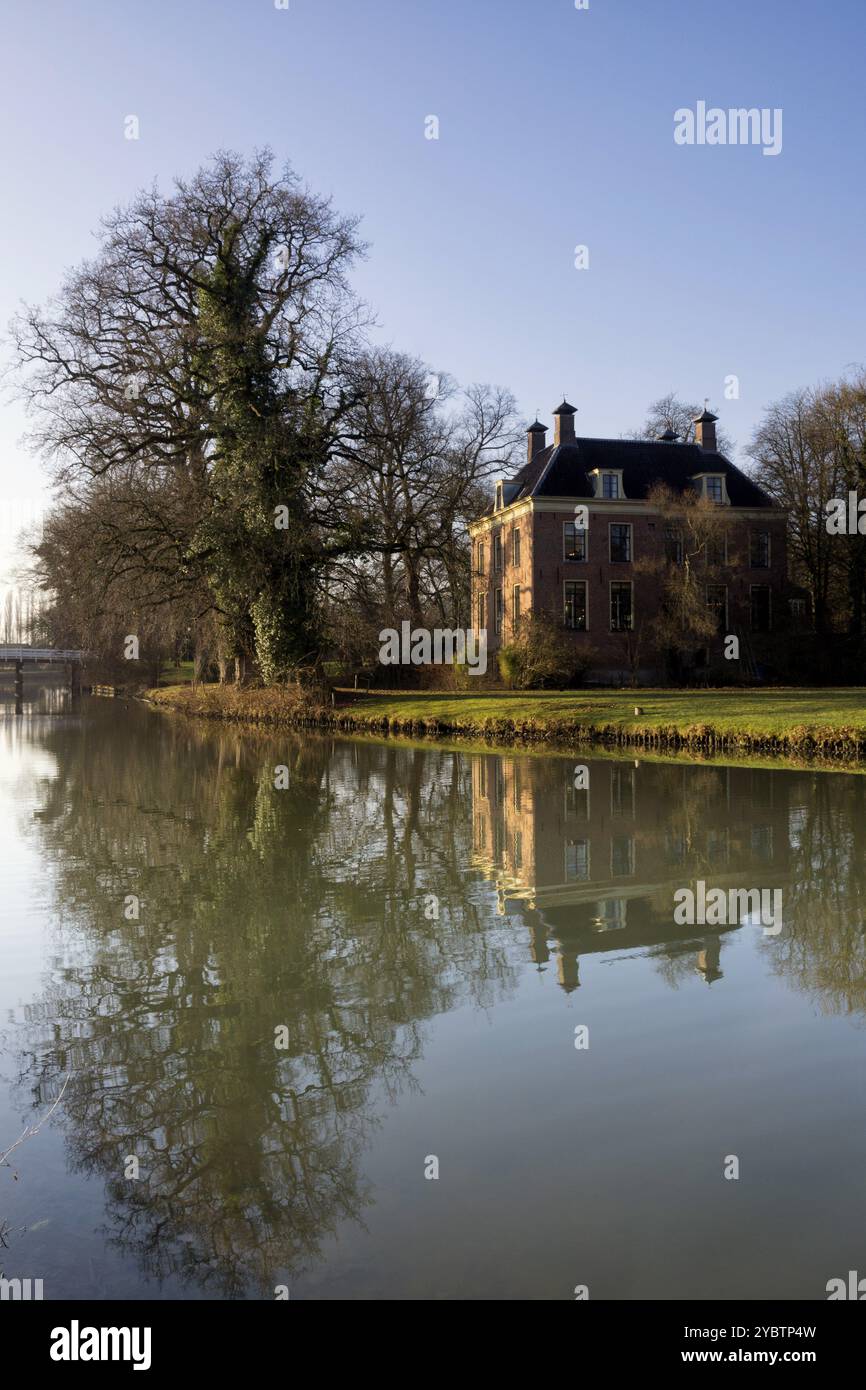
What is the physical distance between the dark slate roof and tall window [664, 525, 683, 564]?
1722 mm

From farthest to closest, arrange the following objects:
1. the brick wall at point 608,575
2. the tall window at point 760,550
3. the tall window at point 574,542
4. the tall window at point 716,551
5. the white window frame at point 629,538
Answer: the tall window at point 760,550 < the white window frame at point 629,538 < the tall window at point 574,542 < the brick wall at point 608,575 < the tall window at point 716,551

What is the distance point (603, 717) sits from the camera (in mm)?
21500

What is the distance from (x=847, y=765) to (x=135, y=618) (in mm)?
17668

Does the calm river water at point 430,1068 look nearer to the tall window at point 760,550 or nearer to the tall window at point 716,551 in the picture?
the tall window at point 716,551

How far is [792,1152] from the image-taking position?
3889 mm

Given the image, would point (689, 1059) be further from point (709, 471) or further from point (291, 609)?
point (709, 471)

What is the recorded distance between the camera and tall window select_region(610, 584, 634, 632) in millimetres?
34438

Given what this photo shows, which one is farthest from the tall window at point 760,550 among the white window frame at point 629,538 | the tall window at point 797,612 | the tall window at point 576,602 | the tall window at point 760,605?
the tall window at point 576,602

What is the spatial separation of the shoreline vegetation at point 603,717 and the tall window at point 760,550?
8.99 meters

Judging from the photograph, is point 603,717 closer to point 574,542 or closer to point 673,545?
point 574,542

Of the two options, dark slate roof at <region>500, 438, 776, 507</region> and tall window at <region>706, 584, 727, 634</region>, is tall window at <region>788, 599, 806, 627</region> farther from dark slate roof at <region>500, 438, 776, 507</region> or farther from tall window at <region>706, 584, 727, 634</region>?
dark slate roof at <region>500, 438, 776, 507</region>

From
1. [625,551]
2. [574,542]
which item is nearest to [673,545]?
[625,551]

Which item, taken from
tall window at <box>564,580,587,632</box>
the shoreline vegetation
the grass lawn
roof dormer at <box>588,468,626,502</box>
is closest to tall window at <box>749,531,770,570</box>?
roof dormer at <box>588,468,626,502</box>

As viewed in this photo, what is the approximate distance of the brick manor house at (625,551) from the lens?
33656 millimetres
